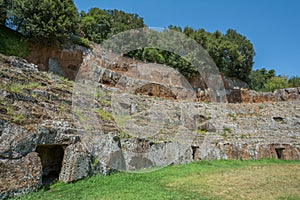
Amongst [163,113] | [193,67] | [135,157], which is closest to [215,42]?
[193,67]

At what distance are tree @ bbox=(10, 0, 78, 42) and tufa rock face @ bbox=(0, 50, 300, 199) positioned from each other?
7.15 meters

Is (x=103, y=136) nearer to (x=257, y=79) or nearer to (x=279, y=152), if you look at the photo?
(x=279, y=152)

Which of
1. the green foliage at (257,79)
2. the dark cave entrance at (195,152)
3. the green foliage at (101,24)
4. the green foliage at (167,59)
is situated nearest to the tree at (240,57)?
the green foliage at (257,79)

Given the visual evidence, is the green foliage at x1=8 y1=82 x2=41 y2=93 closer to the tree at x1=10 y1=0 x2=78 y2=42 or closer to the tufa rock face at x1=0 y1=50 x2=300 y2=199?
the tufa rock face at x1=0 y1=50 x2=300 y2=199

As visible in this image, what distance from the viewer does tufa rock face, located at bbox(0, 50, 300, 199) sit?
14.7 ft

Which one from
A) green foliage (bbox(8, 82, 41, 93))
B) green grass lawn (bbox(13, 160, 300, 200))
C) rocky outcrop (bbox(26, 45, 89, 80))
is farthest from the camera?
rocky outcrop (bbox(26, 45, 89, 80))

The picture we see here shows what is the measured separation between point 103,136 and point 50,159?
1633 millimetres

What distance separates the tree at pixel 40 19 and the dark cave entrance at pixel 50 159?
1300cm

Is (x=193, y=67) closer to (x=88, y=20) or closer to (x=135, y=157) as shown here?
(x=88, y=20)

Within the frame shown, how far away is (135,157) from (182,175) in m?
1.73

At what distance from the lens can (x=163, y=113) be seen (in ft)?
49.3

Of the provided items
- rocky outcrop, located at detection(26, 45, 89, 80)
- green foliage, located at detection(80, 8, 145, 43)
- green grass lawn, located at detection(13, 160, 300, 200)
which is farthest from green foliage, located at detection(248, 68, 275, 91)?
green grass lawn, located at detection(13, 160, 300, 200)

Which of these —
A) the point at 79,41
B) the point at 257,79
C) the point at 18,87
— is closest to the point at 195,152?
the point at 18,87

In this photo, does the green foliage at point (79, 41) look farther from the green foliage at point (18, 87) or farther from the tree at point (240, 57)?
the tree at point (240, 57)
